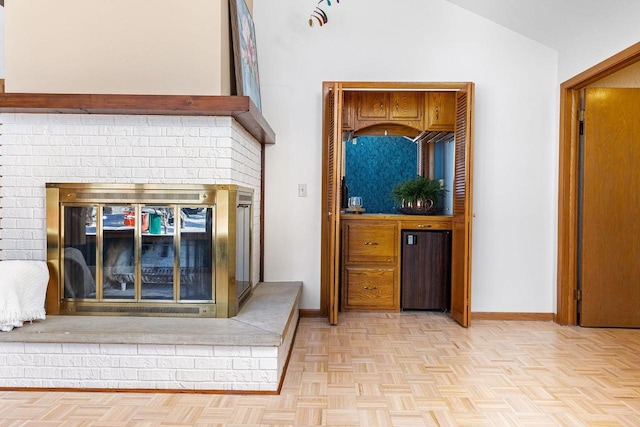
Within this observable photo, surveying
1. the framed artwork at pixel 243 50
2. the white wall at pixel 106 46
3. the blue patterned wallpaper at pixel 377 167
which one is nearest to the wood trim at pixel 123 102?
the white wall at pixel 106 46

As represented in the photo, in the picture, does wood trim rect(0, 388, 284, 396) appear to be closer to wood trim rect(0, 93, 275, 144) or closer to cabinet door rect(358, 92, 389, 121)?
wood trim rect(0, 93, 275, 144)

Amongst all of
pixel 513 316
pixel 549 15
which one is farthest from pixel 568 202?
pixel 549 15

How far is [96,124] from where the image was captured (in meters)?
2.81

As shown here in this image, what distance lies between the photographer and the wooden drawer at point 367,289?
4.09 meters

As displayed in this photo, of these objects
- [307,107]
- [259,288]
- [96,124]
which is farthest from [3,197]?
[307,107]

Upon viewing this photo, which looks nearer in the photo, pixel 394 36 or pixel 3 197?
pixel 3 197

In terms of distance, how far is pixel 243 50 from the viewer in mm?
3109

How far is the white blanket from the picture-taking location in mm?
2434

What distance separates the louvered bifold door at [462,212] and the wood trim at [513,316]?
0.24 meters

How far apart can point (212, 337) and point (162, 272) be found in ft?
1.95

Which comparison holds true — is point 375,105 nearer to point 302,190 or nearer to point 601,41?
point 302,190

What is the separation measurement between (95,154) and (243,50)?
1.07 metres

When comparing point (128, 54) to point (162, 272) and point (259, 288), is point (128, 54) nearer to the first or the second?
point (162, 272)

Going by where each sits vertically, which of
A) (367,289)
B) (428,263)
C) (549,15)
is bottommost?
(367,289)
